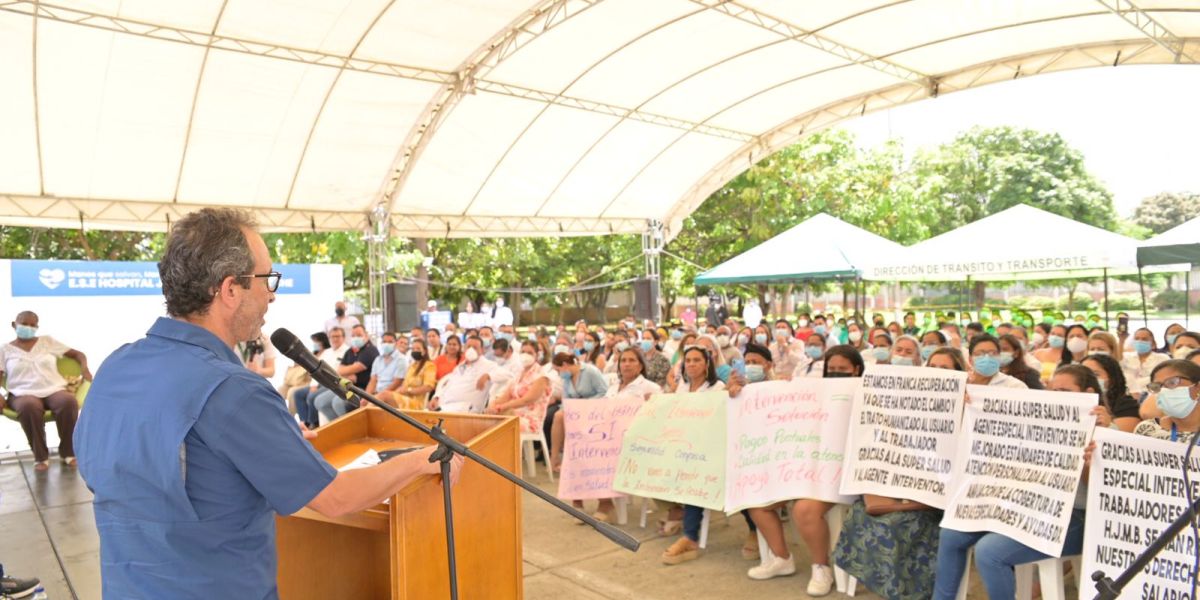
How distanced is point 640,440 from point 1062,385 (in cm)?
284

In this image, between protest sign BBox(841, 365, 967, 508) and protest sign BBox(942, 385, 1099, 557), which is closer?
protest sign BBox(942, 385, 1099, 557)

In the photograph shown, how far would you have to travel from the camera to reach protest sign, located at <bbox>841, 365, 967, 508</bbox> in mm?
4398

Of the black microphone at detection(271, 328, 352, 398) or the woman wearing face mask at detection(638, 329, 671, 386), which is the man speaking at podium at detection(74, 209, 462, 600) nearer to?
the black microphone at detection(271, 328, 352, 398)

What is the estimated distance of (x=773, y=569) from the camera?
198 inches

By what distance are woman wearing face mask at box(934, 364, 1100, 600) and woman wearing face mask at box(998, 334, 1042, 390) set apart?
98.3 inches

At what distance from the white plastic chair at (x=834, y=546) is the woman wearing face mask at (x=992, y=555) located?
0.60m

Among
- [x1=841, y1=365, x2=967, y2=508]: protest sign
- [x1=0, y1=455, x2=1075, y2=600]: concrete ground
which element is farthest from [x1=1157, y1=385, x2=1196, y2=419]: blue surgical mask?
[x1=0, y1=455, x2=1075, y2=600]: concrete ground

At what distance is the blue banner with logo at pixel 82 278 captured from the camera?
10.6m

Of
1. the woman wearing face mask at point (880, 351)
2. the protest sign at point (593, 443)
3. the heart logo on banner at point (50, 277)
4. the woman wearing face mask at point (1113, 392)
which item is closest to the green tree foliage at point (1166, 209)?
the woman wearing face mask at point (880, 351)

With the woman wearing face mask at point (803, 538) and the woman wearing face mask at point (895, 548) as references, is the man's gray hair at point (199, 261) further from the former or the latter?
the woman wearing face mask at point (803, 538)

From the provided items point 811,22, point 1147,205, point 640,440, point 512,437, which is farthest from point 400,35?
point 1147,205

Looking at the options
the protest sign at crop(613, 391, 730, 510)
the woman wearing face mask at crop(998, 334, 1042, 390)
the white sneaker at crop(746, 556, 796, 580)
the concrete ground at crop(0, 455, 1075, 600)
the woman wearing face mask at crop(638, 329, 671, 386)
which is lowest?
the concrete ground at crop(0, 455, 1075, 600)

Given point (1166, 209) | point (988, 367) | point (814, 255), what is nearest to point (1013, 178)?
point (1166, 209)

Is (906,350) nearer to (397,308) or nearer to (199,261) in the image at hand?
(199,261)
